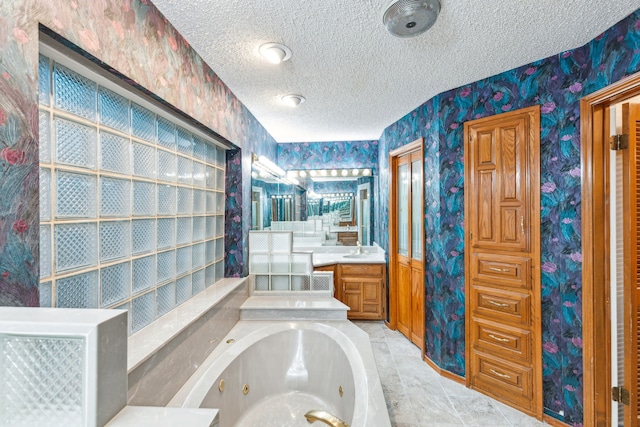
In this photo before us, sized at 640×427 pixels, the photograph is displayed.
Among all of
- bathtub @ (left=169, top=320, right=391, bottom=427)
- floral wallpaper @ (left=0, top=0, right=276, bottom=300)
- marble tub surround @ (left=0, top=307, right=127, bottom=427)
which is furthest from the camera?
bathtub @ (left=169, top=320, right=391, bottom=427)

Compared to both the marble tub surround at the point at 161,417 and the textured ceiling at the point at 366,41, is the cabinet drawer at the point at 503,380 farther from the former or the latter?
the marble tub surround at the point at 161,417

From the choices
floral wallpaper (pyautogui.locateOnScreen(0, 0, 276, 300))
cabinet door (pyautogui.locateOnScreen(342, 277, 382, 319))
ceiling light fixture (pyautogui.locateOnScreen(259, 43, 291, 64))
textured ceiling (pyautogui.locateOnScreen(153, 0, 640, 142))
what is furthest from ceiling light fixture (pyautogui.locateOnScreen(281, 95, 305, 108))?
cabinet door (pyautogui.locateOnScreen(342, 277, 382, 319))

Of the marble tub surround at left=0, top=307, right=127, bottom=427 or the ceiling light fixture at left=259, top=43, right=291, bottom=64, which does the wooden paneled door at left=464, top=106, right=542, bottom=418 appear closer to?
the ceiling light fixture at left=259, top=43, right=291, bottom=64

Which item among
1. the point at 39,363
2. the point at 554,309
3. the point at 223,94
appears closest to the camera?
the point at 39,363

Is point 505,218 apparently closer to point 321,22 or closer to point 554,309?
point 554,309

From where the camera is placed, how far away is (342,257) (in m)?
3.79

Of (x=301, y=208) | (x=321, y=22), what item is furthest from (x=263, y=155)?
(x=321, y=22)

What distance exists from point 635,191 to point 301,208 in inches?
122

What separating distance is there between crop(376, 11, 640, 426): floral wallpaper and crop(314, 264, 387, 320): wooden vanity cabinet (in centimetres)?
97

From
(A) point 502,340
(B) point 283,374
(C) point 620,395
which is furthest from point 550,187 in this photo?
(B) point 283,374

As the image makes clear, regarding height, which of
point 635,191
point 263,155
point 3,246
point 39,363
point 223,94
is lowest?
point 39,363

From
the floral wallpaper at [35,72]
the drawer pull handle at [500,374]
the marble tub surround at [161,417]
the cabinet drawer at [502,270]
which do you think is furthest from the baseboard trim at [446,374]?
the floral wallpaper at [35,72]

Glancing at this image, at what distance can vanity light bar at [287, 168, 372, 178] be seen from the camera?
155 inches

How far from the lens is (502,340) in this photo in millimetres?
2111
